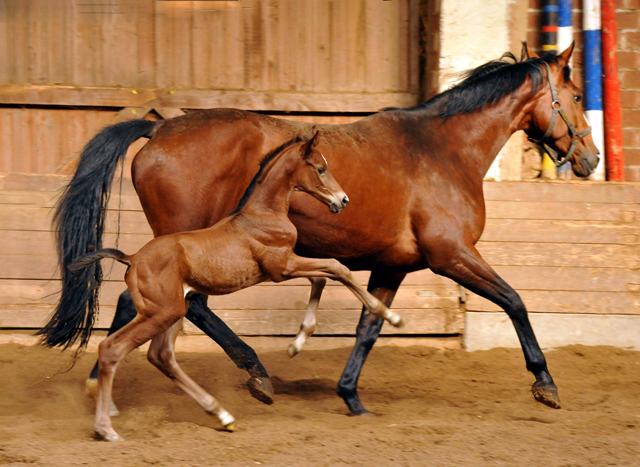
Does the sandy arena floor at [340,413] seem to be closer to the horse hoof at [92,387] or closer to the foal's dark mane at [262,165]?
the horse hoof at [92,387]

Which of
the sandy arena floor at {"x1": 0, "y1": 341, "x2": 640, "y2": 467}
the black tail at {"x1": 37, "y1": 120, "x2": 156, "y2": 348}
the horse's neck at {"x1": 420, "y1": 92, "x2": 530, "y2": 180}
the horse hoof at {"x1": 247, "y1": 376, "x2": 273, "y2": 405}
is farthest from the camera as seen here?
the horse's neck at {"x1": 420, "y1": 92, "x2": 530, "y2": 180}

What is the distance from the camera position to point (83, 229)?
382 cm

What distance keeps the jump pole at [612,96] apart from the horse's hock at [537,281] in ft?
A: 0.98

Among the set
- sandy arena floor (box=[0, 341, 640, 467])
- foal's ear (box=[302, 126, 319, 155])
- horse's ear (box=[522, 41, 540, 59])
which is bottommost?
sandy arena floor (box=[0, 341, 640, 467])

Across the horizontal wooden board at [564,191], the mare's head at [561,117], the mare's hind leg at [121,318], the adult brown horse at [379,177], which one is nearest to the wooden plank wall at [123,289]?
the horizontal wooden board at [564,191]

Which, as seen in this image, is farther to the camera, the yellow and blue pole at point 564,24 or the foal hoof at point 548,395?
the yellow and blue pole at point 564,24

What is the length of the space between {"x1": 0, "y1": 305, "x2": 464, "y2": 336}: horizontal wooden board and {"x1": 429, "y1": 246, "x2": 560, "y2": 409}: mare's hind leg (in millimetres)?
1513

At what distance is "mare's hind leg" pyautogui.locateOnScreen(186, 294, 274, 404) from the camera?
394 cm

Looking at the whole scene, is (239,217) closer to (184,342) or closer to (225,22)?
(184,342)

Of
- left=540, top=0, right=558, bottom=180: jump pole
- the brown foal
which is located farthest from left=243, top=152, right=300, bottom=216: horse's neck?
left=540, top=0, right=558, bottom=180: jump pole

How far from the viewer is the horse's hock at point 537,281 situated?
552 cm

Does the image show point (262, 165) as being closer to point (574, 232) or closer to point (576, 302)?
point (574, 232)

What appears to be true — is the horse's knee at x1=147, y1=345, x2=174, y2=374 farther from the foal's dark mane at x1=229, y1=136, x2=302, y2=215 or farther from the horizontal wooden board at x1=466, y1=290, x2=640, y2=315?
the horizontal wooden board at x1=466, y1=290, x2=640, y2=315

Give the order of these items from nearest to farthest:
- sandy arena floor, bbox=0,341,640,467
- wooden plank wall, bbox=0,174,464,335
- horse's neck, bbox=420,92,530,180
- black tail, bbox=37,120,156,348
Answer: sandy arena floor, bbox=0,341,640,467 → black tail, bbox=37,120,156,348 → horse's neck, bbox=420,92,530,180 → wooden plank wall, bbox=0,174,464,335
